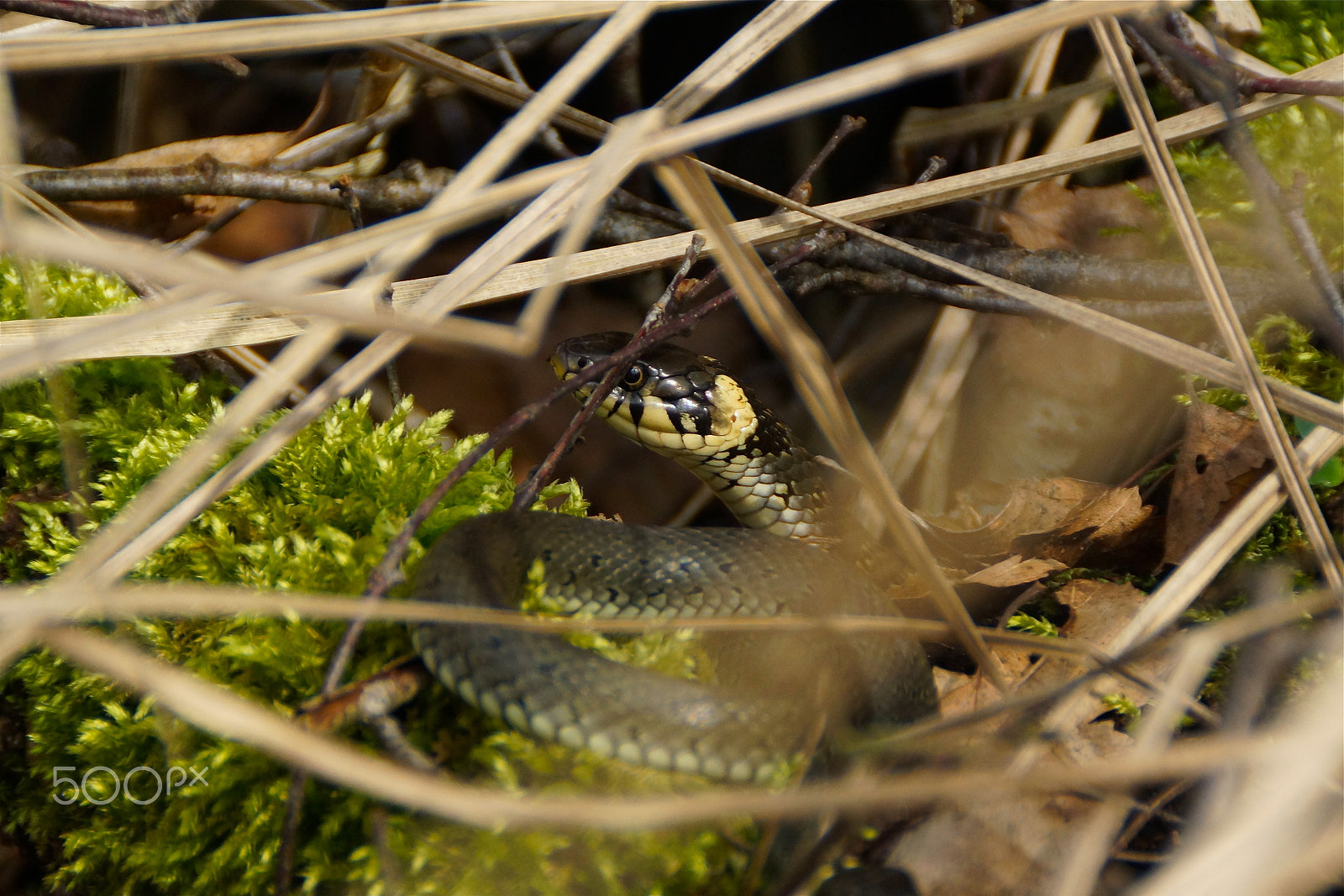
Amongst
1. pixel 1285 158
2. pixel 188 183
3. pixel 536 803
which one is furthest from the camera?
pixel 1285 158

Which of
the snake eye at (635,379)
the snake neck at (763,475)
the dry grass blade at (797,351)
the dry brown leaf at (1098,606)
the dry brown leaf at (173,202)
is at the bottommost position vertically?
the snake neck at (763,475)

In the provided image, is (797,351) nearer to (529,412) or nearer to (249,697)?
(529,412)

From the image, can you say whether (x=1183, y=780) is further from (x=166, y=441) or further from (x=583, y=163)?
(x=166, y=441)

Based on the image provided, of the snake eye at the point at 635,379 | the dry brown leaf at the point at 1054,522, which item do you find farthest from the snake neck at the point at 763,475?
the dry brown leaf at the point at 1054,522

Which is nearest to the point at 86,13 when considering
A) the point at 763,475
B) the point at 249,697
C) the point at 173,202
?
the point at 173,202

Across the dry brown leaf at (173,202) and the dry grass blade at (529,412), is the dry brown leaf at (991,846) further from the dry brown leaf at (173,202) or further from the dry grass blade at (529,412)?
the dry brown leaf at (173,202)

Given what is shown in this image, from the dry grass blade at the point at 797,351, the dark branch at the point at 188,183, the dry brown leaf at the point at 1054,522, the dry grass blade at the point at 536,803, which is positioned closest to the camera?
the dry grass blade at the point at 536,803

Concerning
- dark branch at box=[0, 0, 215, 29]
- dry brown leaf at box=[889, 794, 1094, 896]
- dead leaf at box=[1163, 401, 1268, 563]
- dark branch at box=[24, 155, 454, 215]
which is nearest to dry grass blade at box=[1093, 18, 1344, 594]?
dead leaf at box=[1163, 401, 1268, 563]

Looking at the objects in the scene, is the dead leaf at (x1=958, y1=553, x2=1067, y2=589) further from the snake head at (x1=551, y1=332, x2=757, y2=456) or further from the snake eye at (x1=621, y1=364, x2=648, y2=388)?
the snake eye at (x1=621, y1=364, x2=648, y2=388)
